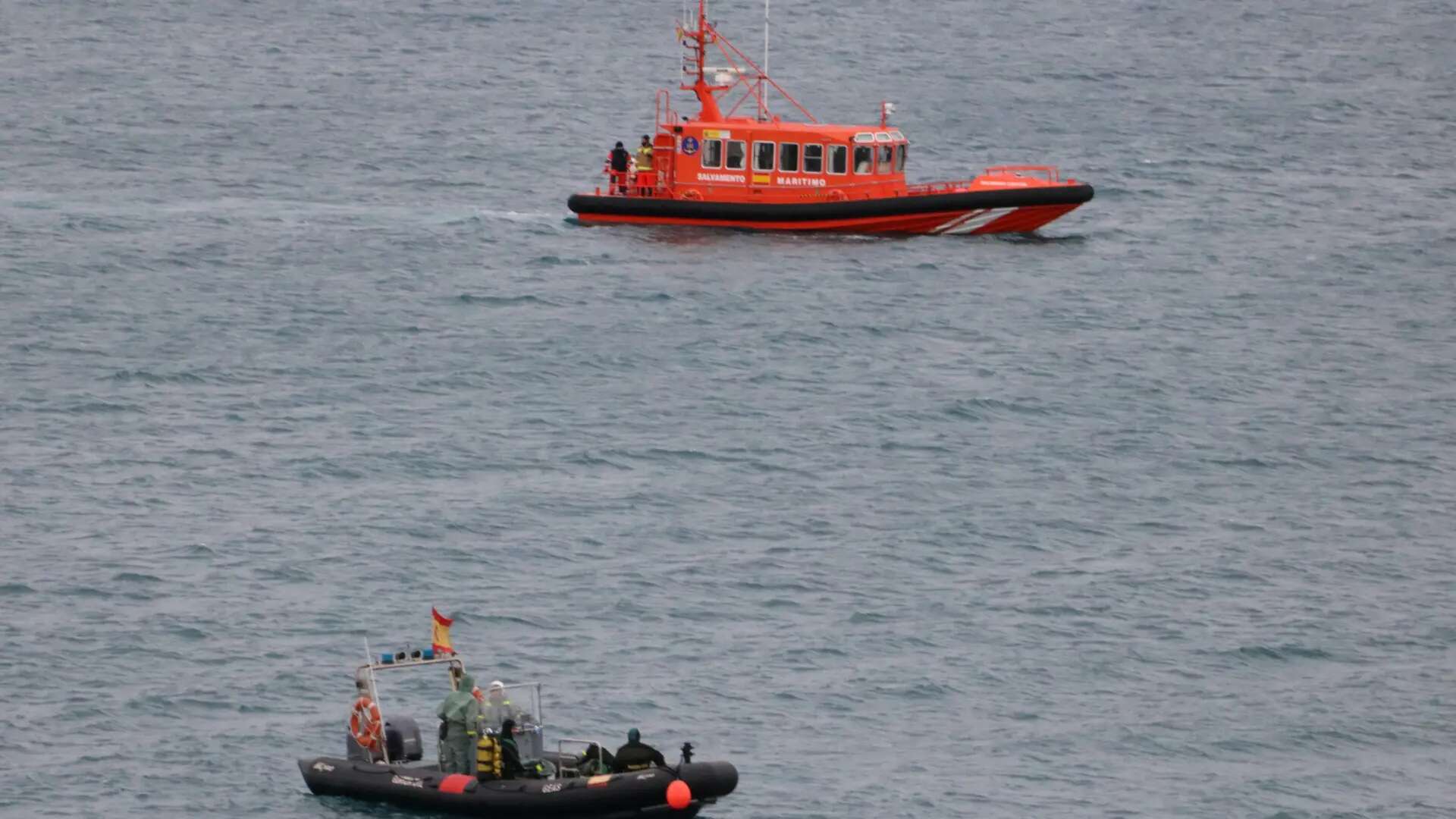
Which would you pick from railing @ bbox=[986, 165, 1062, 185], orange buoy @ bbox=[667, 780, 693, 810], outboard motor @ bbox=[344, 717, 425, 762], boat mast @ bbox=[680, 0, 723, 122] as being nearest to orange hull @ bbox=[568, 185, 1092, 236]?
railing @ bbox=[986, 165, 1062, 185]

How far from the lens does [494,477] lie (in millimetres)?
47156

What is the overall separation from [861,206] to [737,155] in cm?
303

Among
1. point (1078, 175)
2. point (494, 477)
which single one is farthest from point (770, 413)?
point (1078, 175)

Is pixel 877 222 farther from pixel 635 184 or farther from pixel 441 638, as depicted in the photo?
pixel 441 638

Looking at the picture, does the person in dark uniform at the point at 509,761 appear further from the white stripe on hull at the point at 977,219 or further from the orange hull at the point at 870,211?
the white stripe on hull at the point at 977,219

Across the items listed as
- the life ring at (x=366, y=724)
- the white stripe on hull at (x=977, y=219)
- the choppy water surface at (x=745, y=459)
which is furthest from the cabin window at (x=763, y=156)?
the life ring at (x=366, y=724)

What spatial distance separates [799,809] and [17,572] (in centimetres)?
1449

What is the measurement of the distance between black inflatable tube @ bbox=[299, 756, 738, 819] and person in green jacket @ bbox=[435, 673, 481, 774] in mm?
293

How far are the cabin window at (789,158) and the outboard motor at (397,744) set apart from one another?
2830cm

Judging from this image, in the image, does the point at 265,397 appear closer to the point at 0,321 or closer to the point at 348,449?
the point at 348,449

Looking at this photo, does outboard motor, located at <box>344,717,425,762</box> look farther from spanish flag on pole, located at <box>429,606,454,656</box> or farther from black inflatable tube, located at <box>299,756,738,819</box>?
spanish flag on pole, located at <box>429,606,454,656</box>

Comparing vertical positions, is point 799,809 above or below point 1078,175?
below

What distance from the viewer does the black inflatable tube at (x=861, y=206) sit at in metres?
60.8

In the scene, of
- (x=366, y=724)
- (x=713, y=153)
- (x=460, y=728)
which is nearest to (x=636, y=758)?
(x=460, y=728)
